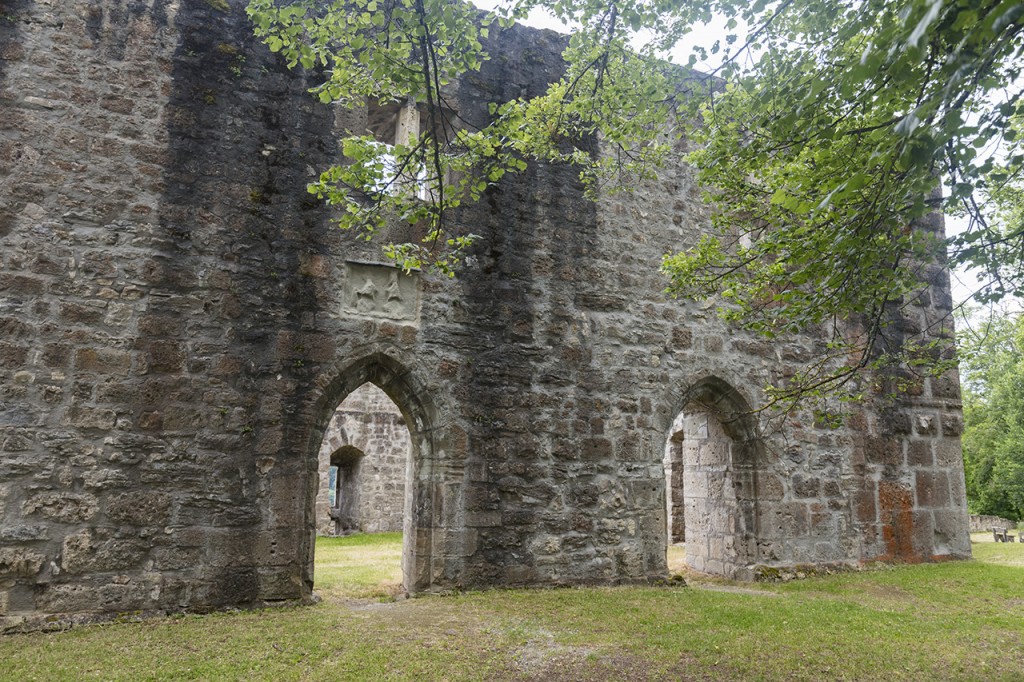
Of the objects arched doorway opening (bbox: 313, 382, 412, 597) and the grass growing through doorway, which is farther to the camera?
arched doorway opening (bbox: 313, 382, 412, 597)

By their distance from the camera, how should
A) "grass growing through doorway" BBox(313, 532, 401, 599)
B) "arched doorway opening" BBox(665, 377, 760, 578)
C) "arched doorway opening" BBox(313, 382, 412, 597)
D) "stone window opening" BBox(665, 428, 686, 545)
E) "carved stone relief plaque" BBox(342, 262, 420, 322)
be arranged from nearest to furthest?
1. "carved stone relief plaque" BBox(342, 262, 420, 322)
2. "grass growing through doorway" BBox(313, 532, 401, 599)
3. "arched doorway opening" BBox(665, 377, 760, 578)
4. "stone window opening" BBox(665, 428, 686, 545)
5. "arched doorway opening" BBox(313, 382, 412, 597)

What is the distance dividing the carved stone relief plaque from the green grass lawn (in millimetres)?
2765

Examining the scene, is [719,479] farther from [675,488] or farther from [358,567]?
[358,567]

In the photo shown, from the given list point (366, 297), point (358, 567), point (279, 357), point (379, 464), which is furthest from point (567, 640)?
point (379, 464)

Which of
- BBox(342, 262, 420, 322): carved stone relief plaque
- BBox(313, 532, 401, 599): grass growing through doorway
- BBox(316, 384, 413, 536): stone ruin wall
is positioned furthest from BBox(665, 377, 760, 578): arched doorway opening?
BBox(316, 384, 413, 536): stone ruin wall

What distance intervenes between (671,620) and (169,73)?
6712mm

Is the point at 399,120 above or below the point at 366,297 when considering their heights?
above

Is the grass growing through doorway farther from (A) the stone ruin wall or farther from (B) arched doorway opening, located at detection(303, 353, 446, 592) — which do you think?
(A) the stone ruin wall

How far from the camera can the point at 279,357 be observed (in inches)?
252

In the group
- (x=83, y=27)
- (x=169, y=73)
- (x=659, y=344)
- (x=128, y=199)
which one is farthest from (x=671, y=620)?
(x=83, y=27)

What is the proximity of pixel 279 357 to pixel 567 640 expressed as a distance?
3535 millimetres

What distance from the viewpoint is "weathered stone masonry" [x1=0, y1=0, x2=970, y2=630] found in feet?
18.7

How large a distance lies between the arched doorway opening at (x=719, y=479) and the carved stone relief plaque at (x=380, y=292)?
3.51 metres

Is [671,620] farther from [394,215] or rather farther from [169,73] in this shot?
[169,73]
